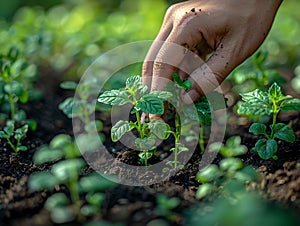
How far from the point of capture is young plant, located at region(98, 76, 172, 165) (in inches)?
83.1

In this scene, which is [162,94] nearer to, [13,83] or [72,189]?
[72,189]

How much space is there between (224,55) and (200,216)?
2.66 feet

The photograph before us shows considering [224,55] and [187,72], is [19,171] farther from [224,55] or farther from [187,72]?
[224,55]

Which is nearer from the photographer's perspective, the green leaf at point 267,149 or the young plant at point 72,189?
the young plant at point 72,189

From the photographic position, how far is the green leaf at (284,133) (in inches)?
86.8

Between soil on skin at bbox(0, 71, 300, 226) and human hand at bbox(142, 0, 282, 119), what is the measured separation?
0.34m

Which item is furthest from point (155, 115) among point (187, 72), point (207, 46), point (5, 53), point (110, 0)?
point (110, 0)

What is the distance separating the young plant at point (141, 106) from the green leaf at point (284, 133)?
456mm

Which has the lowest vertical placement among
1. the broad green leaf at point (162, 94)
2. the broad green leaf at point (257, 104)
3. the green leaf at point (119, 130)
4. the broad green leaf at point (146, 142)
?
the broad green leaf at point (146, 142)

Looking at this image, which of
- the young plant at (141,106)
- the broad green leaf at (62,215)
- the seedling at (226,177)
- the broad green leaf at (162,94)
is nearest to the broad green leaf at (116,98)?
the young plant at (141,106)

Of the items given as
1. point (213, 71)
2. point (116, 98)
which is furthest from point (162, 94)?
point (213, 71)

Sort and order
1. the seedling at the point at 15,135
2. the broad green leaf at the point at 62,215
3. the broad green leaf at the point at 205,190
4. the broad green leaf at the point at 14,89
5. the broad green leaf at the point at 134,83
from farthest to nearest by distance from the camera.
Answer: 1. the broad green leaf at the point at 14,89
2. the seedling at the point at 15,135
3. the broad green leaf at the point at 134,83
4. the broad green leaf at the point at 205,190
5. the broad green leaf at the point at 62,215

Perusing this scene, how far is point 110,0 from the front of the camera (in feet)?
22.4

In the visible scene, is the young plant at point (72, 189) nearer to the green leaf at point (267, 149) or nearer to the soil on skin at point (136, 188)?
the soil on skin at point (136, 188)
